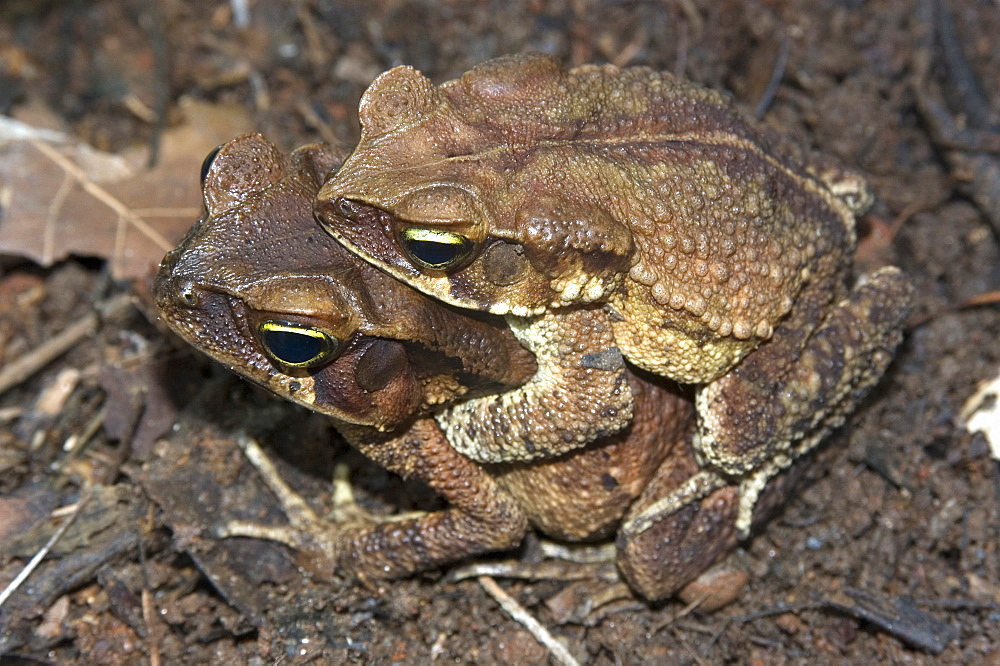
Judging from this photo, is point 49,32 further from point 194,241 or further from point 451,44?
point 194,241

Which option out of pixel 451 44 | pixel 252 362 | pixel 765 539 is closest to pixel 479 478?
pixel 252 362

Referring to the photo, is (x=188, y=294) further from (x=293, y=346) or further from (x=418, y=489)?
(x=418, y=489)

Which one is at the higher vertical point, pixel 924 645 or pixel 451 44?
pixel 451 44

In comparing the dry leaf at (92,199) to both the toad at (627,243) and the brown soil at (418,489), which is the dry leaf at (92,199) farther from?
the toad at (627,243)

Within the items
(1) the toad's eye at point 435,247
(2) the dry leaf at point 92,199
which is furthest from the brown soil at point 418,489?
(1) the toad's eye at point 435,247

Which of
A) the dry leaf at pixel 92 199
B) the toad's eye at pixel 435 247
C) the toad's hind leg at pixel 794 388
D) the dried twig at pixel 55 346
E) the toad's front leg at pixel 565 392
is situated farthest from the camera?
the dry leaf at pixel 92 199
